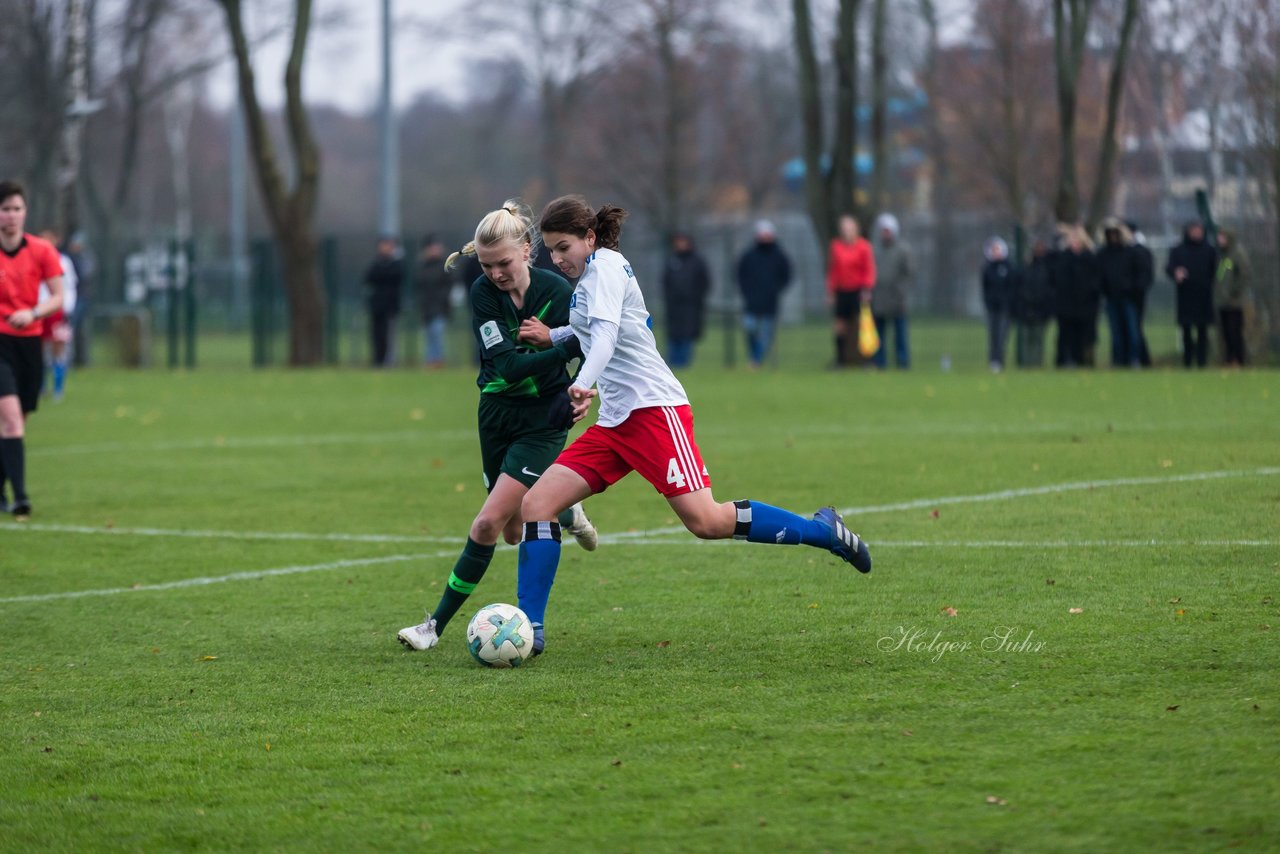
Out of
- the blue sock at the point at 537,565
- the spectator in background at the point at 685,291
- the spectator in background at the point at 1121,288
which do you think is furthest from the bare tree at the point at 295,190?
the blue sock at the point at 537,565

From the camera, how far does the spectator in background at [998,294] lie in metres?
24.7

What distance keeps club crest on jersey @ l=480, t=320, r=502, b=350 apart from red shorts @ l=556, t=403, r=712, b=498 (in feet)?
1.87

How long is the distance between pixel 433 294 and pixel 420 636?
21.2m

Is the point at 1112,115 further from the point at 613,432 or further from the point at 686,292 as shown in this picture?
the point at 613,432

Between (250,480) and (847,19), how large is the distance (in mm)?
16855

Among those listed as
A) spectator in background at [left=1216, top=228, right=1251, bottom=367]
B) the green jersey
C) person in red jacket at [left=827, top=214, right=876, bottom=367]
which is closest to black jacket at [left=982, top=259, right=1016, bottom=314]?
person in red jacket at [left=827, top=214, right=876, bottom=367]

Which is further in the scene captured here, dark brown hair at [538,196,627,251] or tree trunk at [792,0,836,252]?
tree trunk at [792,0,836,252]

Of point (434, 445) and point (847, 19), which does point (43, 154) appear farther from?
point (434, 445)

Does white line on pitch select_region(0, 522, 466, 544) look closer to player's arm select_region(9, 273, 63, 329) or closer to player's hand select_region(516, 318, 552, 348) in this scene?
player's arm select_region(9, 273, 63, 329)

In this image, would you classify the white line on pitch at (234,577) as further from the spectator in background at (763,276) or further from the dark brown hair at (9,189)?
the spectator in background at (763,276)

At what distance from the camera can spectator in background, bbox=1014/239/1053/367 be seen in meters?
24.2

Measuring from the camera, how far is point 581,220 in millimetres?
6211

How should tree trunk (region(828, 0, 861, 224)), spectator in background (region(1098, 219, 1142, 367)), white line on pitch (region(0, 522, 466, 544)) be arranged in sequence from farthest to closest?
tree trunk (region(828, 0, 861, 224)) < spectator in background (region(1098, 219, 1142, 367)) < white line on pitch (region(0, 522, 466, 544))

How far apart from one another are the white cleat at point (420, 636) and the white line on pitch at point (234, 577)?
6.76 ft
